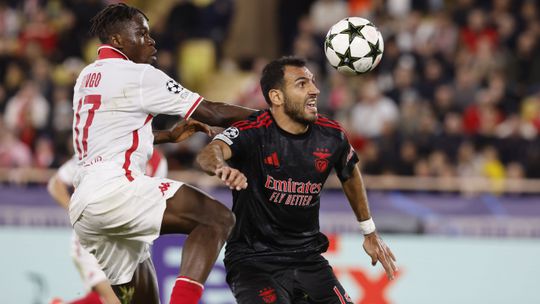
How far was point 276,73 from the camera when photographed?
260 inches

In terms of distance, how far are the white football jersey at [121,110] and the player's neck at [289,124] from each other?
0.65 metres

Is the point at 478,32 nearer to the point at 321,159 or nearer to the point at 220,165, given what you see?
the point at 321,159

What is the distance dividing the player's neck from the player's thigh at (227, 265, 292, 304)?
0.90 metres

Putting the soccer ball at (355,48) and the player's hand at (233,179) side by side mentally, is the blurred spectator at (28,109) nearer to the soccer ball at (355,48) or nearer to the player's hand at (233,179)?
the soccer ball at (355,48)

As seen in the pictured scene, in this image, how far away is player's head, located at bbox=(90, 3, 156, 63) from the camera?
247 inches

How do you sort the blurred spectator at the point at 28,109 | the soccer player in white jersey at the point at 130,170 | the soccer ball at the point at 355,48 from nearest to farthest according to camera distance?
1. the soccer player in white jersey at the point at 130,170
2. the soccer ball at the point at 355,48
3. the blurred spectator at the point at 28,109

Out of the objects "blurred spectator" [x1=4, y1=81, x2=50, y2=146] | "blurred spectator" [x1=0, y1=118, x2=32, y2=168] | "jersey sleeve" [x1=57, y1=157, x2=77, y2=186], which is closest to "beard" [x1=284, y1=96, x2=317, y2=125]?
"jersey sleeve" [x1=57, y1=157, x2=77, y2=186]

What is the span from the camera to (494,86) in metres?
14.1

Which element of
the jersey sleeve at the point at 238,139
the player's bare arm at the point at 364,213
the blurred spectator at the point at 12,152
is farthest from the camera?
the blurred spectator at the point at 12,152

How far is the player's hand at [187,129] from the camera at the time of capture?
6.68m

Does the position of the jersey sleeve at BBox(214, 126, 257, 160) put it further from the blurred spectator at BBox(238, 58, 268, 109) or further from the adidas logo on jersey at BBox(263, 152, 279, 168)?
the blurred spectator at BBox(238, 58, 268, 109)

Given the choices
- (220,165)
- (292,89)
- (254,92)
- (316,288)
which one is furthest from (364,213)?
(254,92)

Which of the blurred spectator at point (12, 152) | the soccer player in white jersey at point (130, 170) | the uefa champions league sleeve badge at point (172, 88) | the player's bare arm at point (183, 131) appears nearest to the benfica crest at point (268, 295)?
the soccer player in white jersey at point (130, 170)

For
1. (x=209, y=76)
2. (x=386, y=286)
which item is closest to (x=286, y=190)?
(x=386, y=286)
